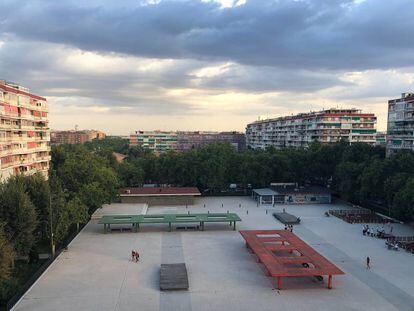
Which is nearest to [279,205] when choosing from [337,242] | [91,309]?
[337,242]

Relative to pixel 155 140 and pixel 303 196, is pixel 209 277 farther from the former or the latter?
pixel 155 140

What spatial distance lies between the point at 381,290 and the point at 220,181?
4336 cm

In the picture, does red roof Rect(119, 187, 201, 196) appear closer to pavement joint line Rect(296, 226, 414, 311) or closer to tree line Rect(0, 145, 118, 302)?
tree line Rect(0, 145, 118, 302)

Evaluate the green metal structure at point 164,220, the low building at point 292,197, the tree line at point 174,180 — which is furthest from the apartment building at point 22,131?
the low building at point 292,197

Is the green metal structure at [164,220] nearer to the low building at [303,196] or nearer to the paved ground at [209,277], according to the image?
the paved ground at [209,277]

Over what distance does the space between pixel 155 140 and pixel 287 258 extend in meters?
156

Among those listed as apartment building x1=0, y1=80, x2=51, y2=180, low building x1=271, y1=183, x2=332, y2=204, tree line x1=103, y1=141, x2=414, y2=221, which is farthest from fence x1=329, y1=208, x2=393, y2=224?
apartment building x1=0, y1=80, x2=51, y2=180

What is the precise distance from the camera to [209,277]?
95.3ft

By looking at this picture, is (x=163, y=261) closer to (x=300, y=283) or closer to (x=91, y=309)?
(x=91, y=309)

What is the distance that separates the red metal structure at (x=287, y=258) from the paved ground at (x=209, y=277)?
1.21 m

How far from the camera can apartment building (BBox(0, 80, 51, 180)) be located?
42.4 meters

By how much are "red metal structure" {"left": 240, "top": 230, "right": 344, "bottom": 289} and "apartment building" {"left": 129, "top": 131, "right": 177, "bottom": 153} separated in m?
146

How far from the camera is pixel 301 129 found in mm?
102750

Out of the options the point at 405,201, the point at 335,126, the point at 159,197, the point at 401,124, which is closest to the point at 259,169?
the point at 159,197
